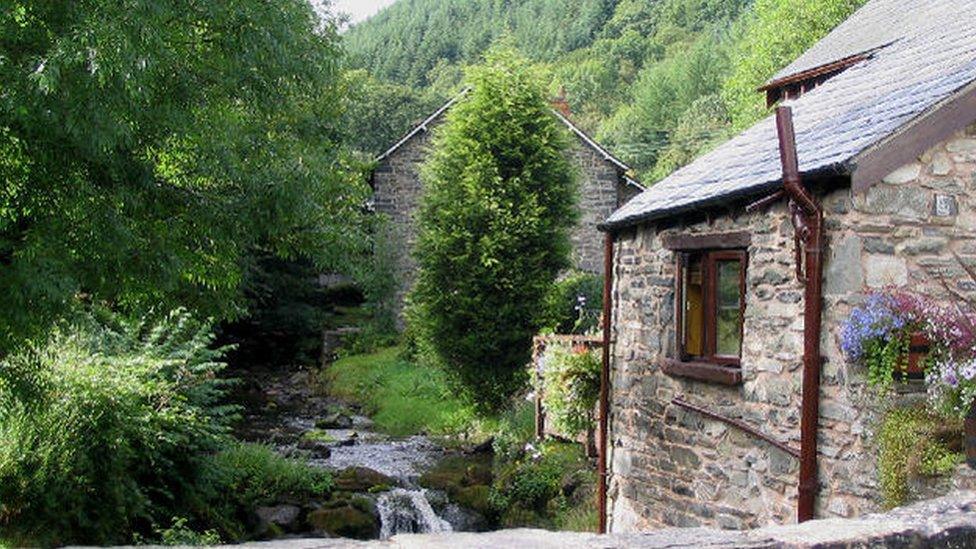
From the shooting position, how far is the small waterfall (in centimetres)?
1320

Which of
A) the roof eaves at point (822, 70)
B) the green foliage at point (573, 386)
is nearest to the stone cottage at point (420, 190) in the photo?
the roof eaves at point (822, 70)

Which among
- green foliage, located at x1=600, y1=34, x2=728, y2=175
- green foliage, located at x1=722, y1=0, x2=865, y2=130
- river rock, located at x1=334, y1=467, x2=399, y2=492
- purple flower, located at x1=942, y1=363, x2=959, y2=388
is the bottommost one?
river rock, located at x1=334, y1=467, x2=399, y2=492

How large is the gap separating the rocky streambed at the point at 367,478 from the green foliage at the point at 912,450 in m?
5.93

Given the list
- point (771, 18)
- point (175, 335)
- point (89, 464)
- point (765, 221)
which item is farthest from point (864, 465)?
point (771, 18)

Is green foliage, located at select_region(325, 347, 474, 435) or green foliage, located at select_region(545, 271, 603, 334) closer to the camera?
green foliage, located at select_region(325, 347, 474, 435)

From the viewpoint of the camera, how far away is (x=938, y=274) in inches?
257

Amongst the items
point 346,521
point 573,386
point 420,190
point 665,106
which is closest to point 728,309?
point 573,386

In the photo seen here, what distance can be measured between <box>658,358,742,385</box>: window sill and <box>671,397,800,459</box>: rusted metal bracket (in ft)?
0.79

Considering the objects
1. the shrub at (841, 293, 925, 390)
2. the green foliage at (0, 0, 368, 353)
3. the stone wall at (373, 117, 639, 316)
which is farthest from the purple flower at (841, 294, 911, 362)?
the stone wall at (373, 117, 639, 316)

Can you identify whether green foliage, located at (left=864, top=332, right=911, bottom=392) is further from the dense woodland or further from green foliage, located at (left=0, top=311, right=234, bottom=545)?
green foliage, located at (left=0, top=311, right=234, bottom=545)

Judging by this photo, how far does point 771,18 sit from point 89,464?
22821 millimetres

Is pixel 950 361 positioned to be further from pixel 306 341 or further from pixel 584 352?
pixel 306 341

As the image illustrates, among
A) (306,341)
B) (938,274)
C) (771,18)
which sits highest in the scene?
(771,18)

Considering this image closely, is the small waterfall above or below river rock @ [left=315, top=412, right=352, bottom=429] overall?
below
